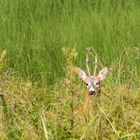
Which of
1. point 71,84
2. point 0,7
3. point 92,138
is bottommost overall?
point 92,138

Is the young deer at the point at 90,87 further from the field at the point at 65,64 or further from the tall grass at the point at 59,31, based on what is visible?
the tall grass at the point at 59,31

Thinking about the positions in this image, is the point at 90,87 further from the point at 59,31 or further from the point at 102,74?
the point at 59,31

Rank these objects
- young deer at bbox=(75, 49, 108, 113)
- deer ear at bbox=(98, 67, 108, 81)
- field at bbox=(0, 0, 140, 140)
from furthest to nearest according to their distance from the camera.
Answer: deer ear at bbox=(98, 67, 108, 81)
young deer at bbox=(75, 49, 108, 113)
field at bbox=(0, 0, 140, 140)

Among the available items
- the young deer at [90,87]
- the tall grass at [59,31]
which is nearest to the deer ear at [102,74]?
the young deer at [90,87]

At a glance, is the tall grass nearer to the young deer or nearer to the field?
the field

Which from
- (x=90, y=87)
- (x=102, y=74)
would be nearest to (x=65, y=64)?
(x=102, y=74)

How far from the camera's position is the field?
7.61 ft

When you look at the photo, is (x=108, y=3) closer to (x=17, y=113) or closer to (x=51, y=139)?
(x=17, y=113)

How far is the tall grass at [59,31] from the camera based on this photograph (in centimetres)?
445

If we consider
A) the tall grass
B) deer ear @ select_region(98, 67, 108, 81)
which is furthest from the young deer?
the tall grass

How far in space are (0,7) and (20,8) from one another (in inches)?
6.9

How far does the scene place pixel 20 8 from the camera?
5246mm

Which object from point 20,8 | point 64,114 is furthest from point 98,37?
point 64,114

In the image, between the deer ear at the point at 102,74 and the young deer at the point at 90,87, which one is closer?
the young deer at the point at 90,87
